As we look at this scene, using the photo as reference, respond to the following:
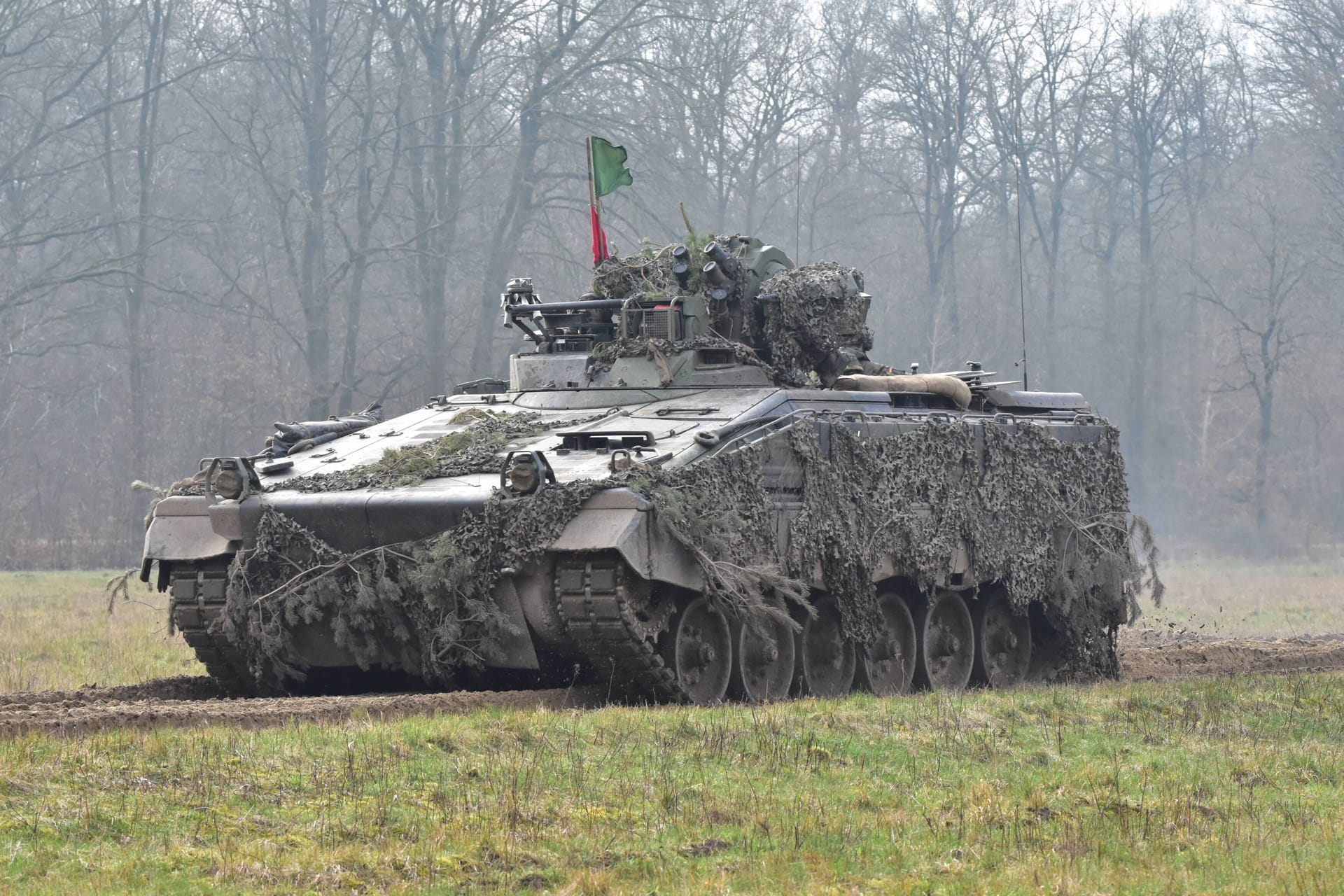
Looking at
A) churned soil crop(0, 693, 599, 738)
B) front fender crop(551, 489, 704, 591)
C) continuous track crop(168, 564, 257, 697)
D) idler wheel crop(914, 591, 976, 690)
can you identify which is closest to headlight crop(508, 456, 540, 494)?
front fender crop(551, 489, 704, 591)

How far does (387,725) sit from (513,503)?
1.86 metres

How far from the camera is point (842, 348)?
1573cm

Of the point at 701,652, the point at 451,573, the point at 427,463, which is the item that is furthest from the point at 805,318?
the point at 451,573

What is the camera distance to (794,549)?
1310 centimetres

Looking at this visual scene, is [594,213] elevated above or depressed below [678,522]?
above

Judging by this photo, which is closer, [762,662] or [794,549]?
[794,549]

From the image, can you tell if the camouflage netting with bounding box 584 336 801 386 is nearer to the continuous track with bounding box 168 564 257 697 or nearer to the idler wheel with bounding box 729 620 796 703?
the idler wheel with bounding box 729 620 796 703

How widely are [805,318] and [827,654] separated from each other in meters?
2.81

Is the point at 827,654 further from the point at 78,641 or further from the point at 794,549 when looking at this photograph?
the point at 78,641

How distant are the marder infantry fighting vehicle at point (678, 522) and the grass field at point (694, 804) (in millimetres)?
1041

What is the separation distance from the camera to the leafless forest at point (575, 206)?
109 feet

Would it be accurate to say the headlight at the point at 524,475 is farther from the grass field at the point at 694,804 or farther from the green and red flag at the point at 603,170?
the green and red flag at the point at 603,170

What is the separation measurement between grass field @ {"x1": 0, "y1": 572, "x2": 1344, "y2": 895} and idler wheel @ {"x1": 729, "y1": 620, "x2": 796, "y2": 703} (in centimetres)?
103

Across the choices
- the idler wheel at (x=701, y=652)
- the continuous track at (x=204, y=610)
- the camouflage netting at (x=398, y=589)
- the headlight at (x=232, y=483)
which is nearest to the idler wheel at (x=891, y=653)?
the idler wheel at (x=701, y=652)
